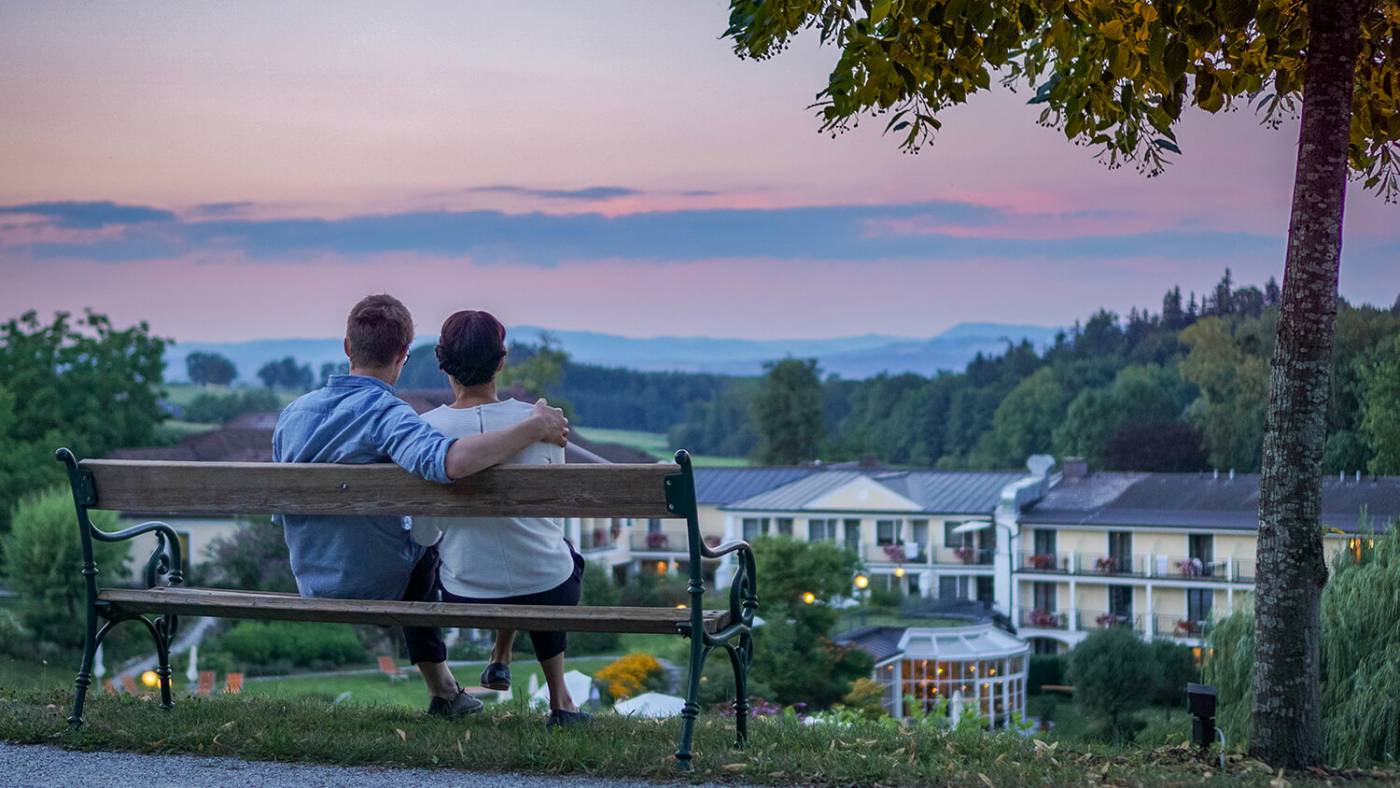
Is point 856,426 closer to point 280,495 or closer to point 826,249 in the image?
point 826,249

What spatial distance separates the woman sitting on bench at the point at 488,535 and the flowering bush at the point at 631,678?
69.2 ft

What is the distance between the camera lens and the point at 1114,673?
99.7 feet

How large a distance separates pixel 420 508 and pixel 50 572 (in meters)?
35.0

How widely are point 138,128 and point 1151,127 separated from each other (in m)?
44.6

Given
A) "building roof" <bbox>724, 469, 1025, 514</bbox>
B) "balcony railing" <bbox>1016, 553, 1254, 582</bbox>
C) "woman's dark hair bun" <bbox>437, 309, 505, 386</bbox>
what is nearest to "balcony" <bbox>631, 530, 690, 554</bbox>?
"building roof" <bbox>724, 469, 1025, 514</bbox>

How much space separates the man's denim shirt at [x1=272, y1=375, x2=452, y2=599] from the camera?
5.06 m

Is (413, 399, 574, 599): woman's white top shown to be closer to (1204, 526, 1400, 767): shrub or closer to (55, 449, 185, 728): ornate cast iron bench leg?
(55, 449, 185, 728): ornate cast iron bench leg

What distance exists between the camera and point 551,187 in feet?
318

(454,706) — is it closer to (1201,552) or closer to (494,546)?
(494,546)

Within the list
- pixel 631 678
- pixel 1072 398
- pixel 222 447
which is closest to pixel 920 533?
pixel 1072 398

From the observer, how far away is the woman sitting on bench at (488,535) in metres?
5.00

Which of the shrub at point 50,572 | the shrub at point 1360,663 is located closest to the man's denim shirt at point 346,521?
the shrub at point 1360,663

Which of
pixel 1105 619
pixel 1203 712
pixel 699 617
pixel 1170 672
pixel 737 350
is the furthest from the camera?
pixel 737 350

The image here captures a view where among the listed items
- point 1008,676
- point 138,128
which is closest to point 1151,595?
point 1008,676
